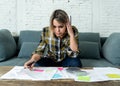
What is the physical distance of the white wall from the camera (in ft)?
10.1

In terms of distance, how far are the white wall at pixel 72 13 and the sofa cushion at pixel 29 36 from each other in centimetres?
17

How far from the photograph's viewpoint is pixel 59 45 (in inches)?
83.7

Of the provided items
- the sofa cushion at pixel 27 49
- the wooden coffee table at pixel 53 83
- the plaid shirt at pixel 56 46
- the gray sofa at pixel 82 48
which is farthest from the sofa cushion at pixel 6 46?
the wooden coffee table at pixel 53 83

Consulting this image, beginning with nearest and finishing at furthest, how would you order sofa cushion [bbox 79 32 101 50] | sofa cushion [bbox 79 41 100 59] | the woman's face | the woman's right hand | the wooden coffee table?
the wooden coffee table, the woman's right hand, the woman's face, sofa cushion [bbox 79 41 100 59], sofa cushion [bbox 79 32 101 50]

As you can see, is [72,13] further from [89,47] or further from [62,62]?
[62,62]

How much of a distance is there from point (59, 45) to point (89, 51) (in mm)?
783

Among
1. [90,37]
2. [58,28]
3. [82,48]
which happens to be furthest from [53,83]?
[90,37]

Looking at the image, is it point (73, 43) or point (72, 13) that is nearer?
point (73, 43)

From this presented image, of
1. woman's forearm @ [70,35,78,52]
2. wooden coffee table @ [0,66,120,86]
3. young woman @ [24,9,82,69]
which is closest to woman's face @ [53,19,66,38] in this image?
young woman @ [24,9,82,69]

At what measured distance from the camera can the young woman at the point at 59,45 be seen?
1.96 m

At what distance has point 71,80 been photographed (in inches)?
54.5

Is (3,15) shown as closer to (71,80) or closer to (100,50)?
(100,50)

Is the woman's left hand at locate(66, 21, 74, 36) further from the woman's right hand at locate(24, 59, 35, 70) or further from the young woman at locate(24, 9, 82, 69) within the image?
the woman's right hand at locate(24, 59, 35, 70)

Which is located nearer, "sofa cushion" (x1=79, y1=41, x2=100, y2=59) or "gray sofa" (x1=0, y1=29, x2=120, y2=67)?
"gray sofa" (x1=0, y1=29, x2=120, y2=67)
